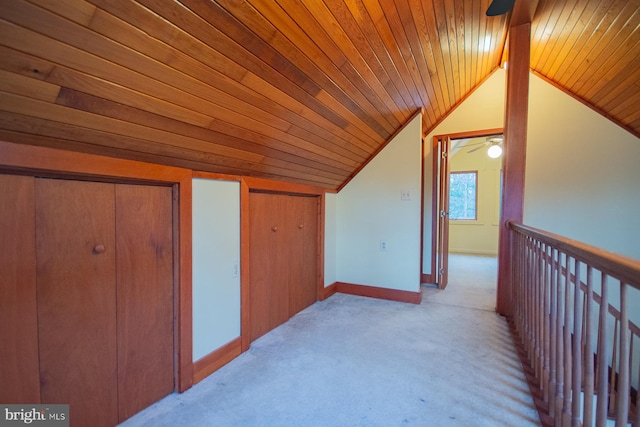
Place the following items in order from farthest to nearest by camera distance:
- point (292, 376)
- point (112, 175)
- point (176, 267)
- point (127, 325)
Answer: point (292, 376) → point (176, 267) → point (127, 325) → point (112, 175)

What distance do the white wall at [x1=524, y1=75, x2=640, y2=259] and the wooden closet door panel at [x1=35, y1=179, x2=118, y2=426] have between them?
12.1ft

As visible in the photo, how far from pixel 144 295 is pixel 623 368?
1870 millimetres

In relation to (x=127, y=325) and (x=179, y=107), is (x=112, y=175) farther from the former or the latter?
(x=127, y=325)

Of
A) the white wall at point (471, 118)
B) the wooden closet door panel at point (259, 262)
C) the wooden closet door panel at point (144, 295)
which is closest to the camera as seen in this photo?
the wooden closet door panel at point (144, 295)

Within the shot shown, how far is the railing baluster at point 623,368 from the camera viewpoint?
781 millimetres

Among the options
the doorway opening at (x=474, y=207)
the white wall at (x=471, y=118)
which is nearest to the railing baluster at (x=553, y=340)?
the white wall at (x=471, y=118)

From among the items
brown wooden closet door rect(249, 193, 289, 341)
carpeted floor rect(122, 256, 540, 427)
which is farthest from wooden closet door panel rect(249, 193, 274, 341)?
carpeted floor rect(122, 256, 540, 427)

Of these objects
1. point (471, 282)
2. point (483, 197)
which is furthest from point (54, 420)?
point (483, 197)

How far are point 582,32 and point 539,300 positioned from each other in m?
2.12

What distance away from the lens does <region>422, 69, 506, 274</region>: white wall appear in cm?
343

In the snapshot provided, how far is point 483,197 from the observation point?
651cm

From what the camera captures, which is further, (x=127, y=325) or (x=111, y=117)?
(x=127, y=325)

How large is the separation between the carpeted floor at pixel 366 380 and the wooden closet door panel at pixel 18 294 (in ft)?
1.73

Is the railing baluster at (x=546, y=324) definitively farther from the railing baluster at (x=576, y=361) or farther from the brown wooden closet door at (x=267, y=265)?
the brown wooden closet door at (x=267, y=265)
